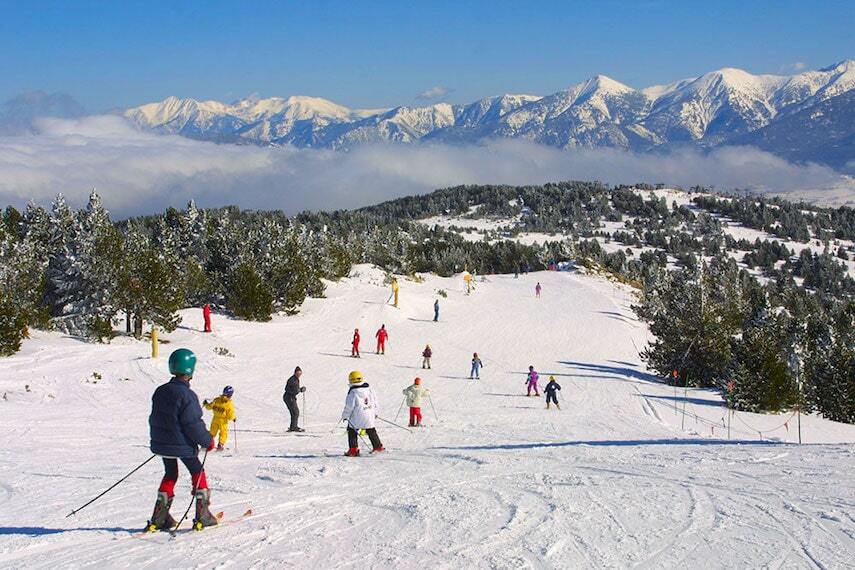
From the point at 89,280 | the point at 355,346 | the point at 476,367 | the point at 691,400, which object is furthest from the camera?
the point at 89,280

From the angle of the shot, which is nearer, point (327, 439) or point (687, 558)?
point (687, 558)

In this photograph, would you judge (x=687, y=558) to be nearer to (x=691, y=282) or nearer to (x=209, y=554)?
(x=209, y=554)

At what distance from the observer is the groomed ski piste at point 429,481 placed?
599 cm

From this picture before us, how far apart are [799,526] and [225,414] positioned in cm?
911

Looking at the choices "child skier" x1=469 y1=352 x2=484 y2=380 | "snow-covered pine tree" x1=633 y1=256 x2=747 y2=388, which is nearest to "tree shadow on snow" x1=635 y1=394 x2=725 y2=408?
"snow-covered pine tree" x1=633 y1=256 x2=747 y2=388

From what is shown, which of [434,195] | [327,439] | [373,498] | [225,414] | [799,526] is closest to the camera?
[799,526]

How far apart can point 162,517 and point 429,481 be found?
138 inches

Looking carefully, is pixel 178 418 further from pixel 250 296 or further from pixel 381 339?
pixel 250 296

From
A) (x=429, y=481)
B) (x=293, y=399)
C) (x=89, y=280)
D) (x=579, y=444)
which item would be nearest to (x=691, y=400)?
(x=579, y=444)

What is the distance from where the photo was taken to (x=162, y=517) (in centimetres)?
669

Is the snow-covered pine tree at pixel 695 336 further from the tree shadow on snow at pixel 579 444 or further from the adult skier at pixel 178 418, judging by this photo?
the adult skier at pixel 178 418

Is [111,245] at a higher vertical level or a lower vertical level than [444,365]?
higher

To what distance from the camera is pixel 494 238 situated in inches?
4833

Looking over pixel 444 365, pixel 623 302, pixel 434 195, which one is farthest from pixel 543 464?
pixel 434 195
